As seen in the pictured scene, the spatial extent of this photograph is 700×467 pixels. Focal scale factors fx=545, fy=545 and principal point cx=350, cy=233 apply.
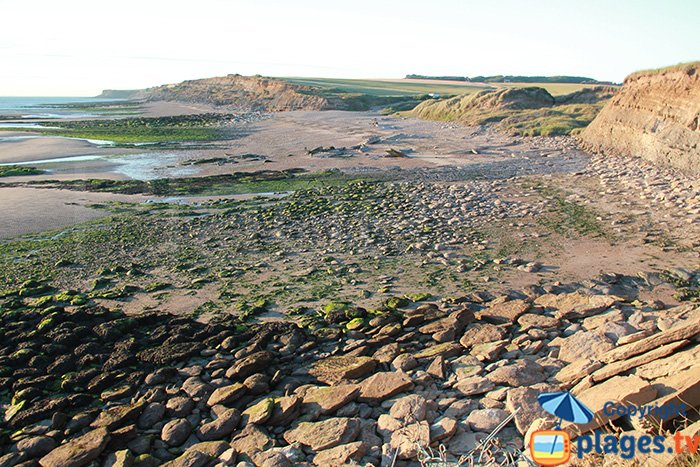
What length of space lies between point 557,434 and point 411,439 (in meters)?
1.27

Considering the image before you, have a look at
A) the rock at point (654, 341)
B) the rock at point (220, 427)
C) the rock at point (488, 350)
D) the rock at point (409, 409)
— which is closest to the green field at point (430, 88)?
the rock at point (488, 350)

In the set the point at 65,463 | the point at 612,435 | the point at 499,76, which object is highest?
the point at 499,76

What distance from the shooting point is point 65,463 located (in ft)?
17.3

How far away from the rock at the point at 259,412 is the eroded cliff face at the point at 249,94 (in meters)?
49.8

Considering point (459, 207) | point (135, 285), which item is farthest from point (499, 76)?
point (135, 285)

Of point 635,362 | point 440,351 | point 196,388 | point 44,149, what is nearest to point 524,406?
point 635,362

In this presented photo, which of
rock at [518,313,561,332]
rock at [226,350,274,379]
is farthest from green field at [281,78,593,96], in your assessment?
rock at [226,350,274,379]

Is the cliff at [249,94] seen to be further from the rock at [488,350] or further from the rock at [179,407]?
the rock at [179,407]

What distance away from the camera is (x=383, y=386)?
6.00 metres

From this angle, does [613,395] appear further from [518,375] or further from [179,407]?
[179,407]

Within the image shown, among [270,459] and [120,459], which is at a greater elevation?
[270,459]

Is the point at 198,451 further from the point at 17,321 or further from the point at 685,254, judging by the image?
the point at 685,254

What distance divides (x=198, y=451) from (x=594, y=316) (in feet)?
18.0

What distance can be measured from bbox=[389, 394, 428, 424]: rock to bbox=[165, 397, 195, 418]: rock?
231cm
